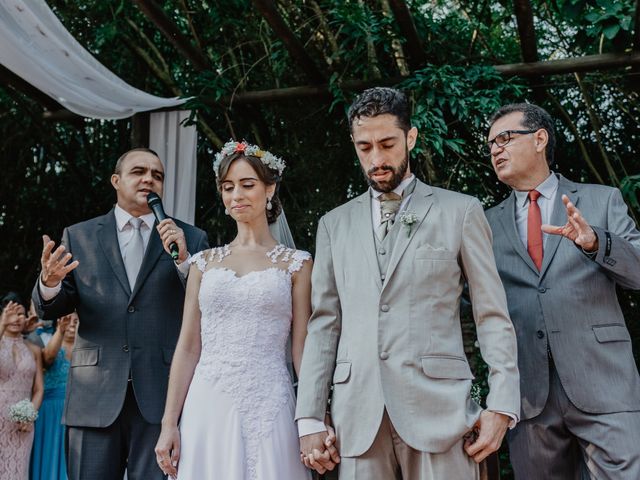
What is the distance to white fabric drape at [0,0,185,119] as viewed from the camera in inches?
170

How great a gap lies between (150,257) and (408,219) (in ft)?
4.84

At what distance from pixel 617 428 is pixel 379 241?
1111 millimetres

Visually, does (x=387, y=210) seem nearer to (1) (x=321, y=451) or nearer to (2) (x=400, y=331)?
(2) (x=400, y=331)

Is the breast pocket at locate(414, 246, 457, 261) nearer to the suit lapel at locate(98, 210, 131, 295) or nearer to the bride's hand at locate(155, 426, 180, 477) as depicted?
the bride's hand at locate(155, 426, 180, 477)

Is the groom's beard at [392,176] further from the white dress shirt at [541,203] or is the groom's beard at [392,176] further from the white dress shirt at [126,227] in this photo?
the white dress shirt at [126,227]

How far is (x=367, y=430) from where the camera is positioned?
2395 millimetres

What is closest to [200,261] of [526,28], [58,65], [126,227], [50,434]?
[126,227]

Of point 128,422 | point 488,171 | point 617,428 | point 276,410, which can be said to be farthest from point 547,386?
point 488,171

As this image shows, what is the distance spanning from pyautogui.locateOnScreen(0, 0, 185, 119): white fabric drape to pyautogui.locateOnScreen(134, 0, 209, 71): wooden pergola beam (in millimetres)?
412

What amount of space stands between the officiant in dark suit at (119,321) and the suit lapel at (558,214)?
59.1 inches

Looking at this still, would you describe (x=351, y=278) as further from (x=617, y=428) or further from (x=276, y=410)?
(x=617, y=428)

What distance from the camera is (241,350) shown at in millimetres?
2928

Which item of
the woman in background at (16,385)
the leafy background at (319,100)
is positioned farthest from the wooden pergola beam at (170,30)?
the woman in background at (16,385)

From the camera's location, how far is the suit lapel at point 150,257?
11.4ft
